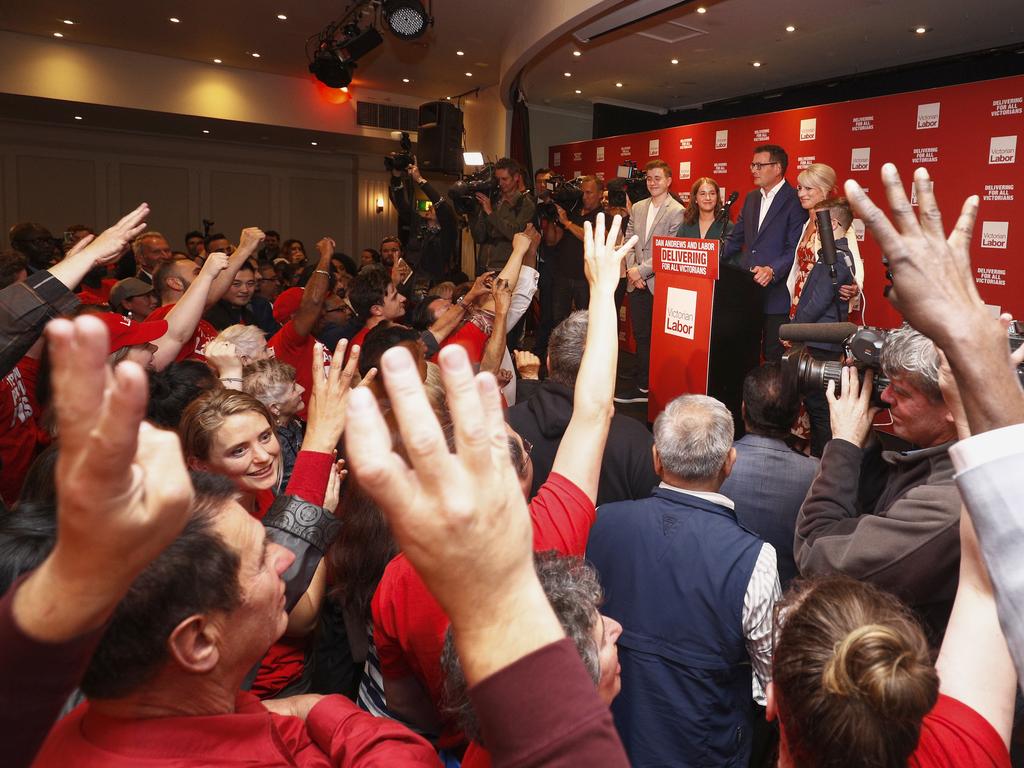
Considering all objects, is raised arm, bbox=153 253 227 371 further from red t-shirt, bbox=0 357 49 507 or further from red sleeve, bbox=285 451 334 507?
red sleeve, bbox=285 451 334 507

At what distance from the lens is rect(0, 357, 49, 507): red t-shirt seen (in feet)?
7.91

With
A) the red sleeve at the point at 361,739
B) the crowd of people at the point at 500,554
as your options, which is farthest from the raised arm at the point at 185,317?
the red sleeve at the point at 361,739

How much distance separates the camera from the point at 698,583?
149 centimetres

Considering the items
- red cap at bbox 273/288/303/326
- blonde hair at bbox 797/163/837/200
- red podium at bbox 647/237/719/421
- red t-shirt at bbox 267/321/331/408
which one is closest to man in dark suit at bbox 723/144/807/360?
blonde hair at bbox 797/163/837/200

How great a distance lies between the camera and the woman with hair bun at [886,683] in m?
0.80

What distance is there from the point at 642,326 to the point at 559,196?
1.45 metres

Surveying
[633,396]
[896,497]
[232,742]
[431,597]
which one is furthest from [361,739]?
[633,396]

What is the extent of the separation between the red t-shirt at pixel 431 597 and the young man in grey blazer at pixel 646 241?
4.42 meters

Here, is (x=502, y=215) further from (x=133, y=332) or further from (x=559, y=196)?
(x=133, y=332)

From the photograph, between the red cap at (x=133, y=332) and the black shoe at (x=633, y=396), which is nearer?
the red cap at (x=133, y=332)

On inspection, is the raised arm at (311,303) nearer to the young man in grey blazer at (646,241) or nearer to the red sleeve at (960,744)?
the young man in grey blazer at (646,241)

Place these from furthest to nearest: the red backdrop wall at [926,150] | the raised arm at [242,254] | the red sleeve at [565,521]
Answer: the red backdrop wall at [926,150] → the raised arm at [242,254] → the red sleeve at [565,521]

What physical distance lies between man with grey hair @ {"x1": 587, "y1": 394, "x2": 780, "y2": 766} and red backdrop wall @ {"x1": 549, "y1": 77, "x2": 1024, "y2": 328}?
512 cm

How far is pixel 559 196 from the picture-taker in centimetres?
512
